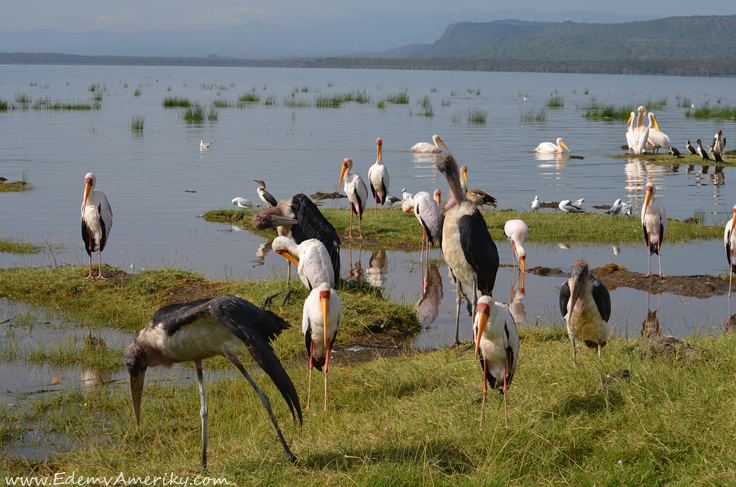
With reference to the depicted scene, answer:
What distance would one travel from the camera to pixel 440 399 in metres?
5.17

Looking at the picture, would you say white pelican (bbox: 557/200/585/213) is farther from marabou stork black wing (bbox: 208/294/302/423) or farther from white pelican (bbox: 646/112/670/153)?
white pelican (bbox: 646/112/670/153)

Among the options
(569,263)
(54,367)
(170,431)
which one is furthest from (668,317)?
(54,367)

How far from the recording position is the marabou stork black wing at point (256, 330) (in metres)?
3.65

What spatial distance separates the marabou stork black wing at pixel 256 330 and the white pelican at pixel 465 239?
321cm

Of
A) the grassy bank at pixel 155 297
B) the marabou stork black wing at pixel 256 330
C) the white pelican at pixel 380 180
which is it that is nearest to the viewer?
the marabou stork black wing at pixel 256 330

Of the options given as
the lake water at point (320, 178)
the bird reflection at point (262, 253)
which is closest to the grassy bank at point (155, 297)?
the lake water at point (320, 178)

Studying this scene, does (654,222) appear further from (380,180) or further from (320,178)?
(320,178)

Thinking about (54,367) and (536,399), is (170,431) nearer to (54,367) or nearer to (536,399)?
(54,367)

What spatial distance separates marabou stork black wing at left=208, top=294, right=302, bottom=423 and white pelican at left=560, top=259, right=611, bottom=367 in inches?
104

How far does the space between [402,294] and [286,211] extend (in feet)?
6.21

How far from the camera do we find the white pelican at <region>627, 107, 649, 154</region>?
Result: 80.9 ft

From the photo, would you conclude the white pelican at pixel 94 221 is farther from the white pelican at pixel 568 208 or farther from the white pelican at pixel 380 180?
the white pelican at pixel 568 208

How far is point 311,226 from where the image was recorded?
9227mm

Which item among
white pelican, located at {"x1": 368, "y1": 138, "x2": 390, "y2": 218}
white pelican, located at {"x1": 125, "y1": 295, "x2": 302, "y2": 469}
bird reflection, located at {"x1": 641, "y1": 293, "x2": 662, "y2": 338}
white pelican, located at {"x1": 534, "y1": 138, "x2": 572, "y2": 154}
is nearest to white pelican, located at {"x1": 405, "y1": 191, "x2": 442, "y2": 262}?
white pelican, located at {"x1": 368, "y1": 138, "x2": 390, "y2": 218}
